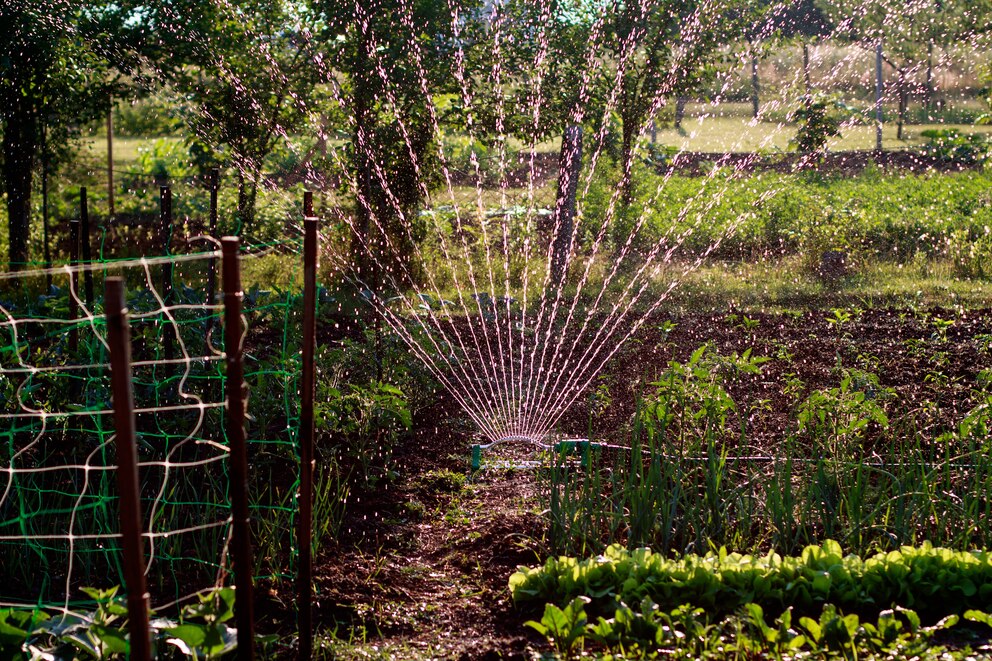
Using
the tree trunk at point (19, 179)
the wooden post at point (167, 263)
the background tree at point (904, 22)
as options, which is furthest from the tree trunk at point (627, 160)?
the background tree at point (904, 22)

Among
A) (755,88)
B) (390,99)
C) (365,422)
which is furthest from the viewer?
(755,88)

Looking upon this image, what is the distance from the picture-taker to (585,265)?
34.7 feet

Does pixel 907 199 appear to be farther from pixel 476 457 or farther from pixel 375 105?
pixel 476 457

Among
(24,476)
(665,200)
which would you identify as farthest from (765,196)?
(24,476)

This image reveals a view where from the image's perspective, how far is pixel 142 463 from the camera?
3.51 m

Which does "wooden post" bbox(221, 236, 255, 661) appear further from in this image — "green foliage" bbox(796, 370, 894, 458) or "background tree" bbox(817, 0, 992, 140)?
"background tree" bbox(817, 0, 992, 140)

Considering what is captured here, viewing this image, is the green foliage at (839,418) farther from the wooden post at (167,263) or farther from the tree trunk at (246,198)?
the tree trunk at (246,198)

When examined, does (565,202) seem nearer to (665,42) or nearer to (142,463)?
(665,42)

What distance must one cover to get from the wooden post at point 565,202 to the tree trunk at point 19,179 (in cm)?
485

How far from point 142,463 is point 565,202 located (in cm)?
691

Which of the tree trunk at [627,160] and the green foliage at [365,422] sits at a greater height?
the tree trunk at [627,160]

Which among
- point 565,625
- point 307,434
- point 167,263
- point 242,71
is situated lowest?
point 565,625

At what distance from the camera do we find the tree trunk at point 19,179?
934cm

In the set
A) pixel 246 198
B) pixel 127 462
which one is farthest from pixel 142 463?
pixel 246 198
